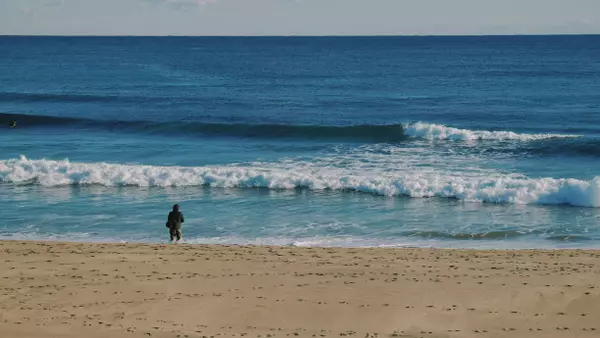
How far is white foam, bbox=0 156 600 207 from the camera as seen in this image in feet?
71.2

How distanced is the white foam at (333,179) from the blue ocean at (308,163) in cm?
6

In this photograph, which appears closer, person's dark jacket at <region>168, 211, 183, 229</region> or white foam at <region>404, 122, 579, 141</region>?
person's dark jacket at <region>168, 211, 183, 229</region>

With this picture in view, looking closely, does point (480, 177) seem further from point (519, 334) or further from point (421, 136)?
point (519, 334)

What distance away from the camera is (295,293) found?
12.4 meters

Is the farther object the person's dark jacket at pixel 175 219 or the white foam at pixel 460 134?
the white foam at pixel 460 134

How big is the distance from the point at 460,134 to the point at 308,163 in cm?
895

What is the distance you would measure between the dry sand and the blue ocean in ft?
9.40

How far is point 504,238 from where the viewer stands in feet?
58.6

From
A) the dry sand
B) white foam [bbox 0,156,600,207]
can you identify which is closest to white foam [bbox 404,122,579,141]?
white foam [bbox 0,156,600,207]

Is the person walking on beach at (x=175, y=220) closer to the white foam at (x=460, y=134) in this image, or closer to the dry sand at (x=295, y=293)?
the dry sand at (x=295, y=293)

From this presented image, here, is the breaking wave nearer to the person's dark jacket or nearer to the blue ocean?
the blue ocean

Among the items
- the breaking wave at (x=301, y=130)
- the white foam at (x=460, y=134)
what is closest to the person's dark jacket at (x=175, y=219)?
the breaking wave at (x=301, y=130)

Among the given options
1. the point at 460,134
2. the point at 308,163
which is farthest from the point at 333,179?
the point at 460,134

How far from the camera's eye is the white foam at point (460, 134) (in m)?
32.6
